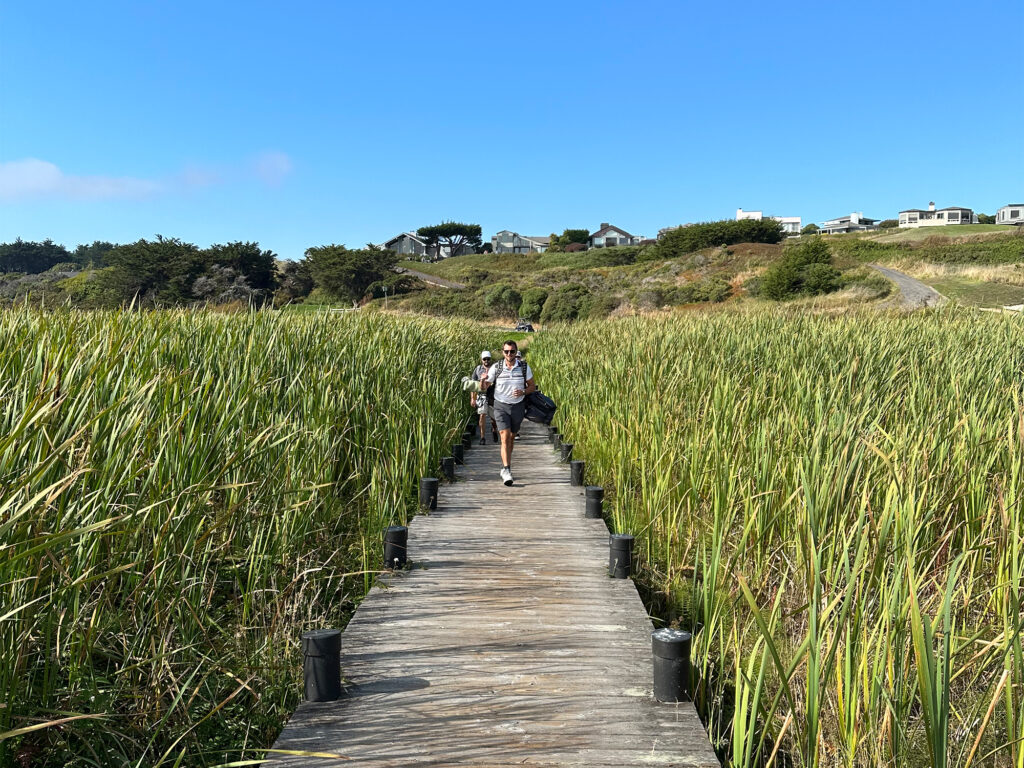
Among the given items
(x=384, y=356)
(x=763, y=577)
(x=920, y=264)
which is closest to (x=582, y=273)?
(x=920, y=264)

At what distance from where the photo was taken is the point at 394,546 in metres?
3.69

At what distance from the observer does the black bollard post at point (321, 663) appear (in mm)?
2369

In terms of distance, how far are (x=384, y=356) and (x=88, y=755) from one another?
180 inches

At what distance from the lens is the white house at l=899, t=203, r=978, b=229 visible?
90125 millimetres

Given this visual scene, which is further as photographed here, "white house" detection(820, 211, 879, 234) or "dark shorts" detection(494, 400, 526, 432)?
"white house" detection(820, 211, 879, 234)

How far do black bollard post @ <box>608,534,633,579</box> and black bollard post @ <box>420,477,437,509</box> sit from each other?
70.1 inches

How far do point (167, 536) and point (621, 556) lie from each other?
230cm

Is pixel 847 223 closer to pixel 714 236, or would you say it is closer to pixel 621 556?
pixel 714 236

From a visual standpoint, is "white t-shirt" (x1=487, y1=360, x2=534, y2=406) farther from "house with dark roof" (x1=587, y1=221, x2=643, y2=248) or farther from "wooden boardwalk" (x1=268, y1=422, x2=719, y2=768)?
"house with dark roof" (x1=587, y1=221, x2=643, y2=248)

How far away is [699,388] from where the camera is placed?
5.65m

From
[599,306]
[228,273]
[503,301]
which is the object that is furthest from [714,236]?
[228,273]

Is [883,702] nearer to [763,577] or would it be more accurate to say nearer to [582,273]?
[763,577]

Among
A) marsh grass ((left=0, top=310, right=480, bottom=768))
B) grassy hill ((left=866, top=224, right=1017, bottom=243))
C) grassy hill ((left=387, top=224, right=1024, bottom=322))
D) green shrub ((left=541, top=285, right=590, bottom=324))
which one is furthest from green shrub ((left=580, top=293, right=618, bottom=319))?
grassy hill ((left=866, top=224, right=1017, bottom=243))

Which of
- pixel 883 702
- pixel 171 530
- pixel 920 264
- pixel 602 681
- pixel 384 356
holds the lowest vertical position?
pixel 602 681
